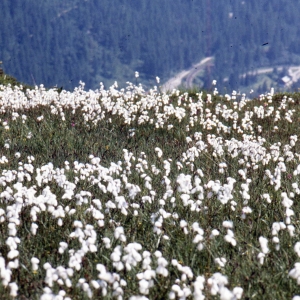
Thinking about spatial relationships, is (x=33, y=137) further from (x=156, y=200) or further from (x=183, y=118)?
(x=156, y=200)

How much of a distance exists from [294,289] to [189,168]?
327cm

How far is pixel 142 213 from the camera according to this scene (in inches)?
195

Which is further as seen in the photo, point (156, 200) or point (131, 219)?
point (156, 200)

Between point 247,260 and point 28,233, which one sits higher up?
point 28,233

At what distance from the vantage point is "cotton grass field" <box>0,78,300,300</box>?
364 centimetres

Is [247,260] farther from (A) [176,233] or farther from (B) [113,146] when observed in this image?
(B) [113,146]

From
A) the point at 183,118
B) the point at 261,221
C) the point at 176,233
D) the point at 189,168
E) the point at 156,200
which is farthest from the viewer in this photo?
the point at 183,118

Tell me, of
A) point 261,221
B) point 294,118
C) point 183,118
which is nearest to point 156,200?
point 261,221

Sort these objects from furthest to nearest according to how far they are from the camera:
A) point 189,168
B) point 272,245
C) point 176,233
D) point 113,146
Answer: point 113,146 < point 189,168 < point 176,233 < point 272,245

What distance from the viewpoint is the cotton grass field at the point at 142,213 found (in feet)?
11.9

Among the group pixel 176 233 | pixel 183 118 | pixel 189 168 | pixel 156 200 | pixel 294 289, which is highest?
pixel 183 118

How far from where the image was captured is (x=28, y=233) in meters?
4.60

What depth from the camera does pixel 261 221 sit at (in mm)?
4988

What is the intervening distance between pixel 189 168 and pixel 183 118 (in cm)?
350
